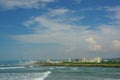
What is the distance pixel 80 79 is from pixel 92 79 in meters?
1.46

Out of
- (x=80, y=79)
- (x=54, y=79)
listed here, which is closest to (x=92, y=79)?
(x=80, y=79)

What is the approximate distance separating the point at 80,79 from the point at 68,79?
1464mm

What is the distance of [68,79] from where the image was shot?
119 ft

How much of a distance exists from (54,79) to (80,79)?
3.17 metres

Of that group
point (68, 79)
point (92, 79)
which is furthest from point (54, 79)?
point (92, 79)

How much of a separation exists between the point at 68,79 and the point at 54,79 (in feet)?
5.59

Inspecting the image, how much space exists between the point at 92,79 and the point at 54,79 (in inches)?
182

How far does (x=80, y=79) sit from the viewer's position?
36188 mm

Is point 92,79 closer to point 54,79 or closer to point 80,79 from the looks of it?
point 80,79

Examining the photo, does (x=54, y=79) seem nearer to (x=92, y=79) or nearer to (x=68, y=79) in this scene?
(x=68, y=79)

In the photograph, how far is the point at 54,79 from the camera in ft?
118
